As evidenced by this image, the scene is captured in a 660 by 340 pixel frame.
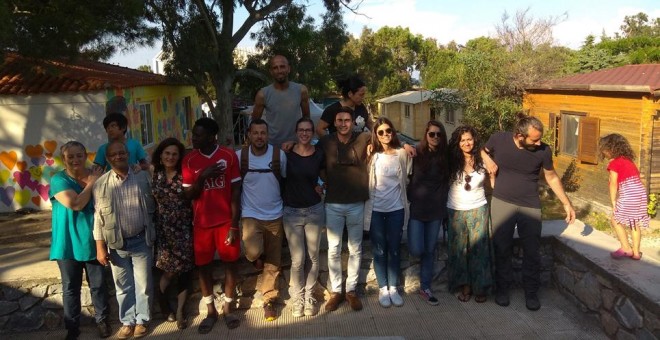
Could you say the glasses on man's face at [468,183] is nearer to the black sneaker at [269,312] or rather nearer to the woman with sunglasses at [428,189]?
the woman with sunglasses at [428,189]

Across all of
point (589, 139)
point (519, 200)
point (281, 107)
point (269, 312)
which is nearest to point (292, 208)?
point (269, 312)

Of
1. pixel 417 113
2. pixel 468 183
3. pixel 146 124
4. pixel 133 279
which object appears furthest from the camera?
pixel 417 113

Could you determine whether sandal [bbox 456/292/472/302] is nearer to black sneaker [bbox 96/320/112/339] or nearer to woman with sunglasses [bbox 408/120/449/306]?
woman with sunglasses [bbox 408/120/449/306]

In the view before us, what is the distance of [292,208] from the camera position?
4.03m

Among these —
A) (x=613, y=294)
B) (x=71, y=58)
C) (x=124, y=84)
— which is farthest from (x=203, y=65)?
(x=613, y=294)

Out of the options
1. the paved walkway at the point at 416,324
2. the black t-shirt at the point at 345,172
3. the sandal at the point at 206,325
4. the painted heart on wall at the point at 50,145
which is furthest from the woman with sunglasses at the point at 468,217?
the painted heart on wall at the point at 50,145

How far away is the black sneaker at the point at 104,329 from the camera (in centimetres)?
397

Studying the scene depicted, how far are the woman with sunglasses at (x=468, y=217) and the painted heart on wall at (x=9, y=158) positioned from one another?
30.9 feet

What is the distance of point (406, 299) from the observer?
4.46 metres

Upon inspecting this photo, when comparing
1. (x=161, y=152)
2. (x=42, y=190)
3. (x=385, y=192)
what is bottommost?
(x=42, y=190)

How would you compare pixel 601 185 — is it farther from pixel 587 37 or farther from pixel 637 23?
pixel 637 23

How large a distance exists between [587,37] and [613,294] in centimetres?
2781

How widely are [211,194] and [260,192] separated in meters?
0.37

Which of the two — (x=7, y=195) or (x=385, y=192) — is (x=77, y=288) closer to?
(x=385, y=192)
